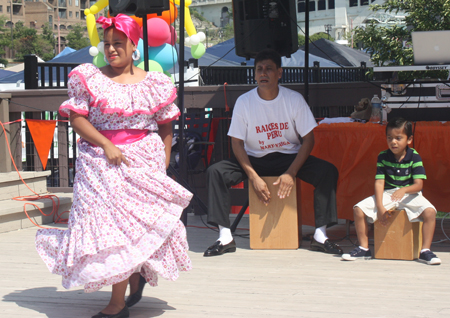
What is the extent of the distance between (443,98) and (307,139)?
1.12 m

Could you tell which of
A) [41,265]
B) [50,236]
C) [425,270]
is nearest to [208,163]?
[41,265]

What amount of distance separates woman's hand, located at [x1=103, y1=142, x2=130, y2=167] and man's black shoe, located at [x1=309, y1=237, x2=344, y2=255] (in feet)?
6.70

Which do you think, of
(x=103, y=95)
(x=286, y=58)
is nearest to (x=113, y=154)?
(x=103, y=95)

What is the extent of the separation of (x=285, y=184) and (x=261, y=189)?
183 mm

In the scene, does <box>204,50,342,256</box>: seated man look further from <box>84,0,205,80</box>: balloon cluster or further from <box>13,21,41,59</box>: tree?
<box>13,21,41,59</box>: tree

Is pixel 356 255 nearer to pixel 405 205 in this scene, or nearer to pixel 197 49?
pixel 405 205

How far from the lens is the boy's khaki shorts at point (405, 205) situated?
381 cm

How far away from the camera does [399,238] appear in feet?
12.7

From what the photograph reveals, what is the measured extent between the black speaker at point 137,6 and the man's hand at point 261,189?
1.63 m

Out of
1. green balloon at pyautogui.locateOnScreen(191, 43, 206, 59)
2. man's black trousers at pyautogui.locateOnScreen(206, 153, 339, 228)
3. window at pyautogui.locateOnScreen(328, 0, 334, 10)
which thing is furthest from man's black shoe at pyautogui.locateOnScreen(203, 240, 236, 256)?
window at pyautogui.locateOnScreen(328, 0, 334, 10)

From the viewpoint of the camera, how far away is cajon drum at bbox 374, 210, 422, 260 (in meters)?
3.84

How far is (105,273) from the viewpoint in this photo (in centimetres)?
253

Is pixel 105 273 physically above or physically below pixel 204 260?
above

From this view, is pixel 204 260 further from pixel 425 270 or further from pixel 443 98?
pixel 443 98
